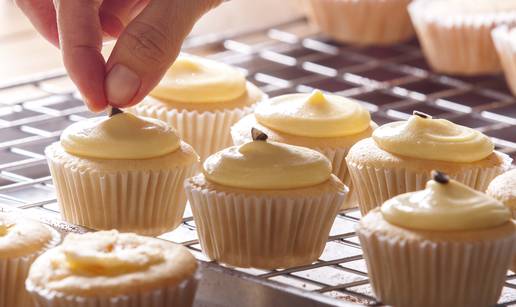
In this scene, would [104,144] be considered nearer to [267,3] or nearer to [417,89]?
[417,89]

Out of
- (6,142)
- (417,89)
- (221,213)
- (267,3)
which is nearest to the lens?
(221,213)

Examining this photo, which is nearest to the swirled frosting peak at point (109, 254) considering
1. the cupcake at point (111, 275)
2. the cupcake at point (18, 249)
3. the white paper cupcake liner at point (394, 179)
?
the cupcake at point (111, 275)

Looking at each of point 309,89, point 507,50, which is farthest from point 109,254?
point 507,50

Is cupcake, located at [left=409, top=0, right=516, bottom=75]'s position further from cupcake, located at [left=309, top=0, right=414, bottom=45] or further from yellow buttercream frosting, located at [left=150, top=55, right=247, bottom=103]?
yellow buttercream frosting, located at [left=150, top=55, right=247, bottom=103]

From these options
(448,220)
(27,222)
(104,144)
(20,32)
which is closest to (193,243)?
(104,144)

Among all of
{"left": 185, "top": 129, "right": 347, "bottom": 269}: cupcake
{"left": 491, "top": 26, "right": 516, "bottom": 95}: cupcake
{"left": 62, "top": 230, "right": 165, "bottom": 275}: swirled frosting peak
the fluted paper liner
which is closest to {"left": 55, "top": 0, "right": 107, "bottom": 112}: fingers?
{"left": 185, "top": 129, "right": 347, "bottom": 269}: cupcake

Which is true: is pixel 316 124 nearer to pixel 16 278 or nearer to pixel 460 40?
pixel 16 278
